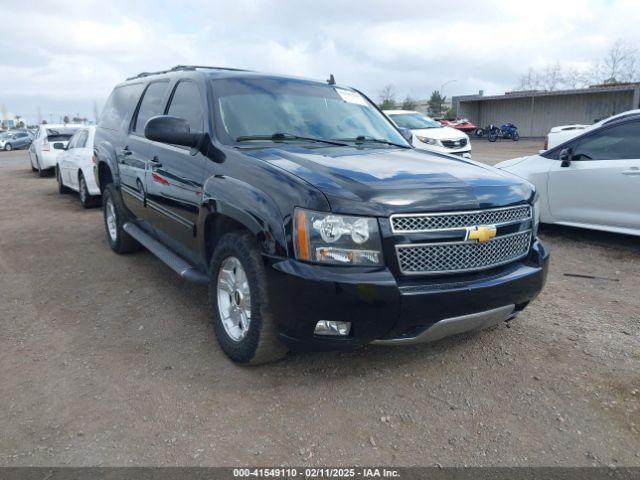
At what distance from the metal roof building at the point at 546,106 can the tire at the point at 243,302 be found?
36.4 metres

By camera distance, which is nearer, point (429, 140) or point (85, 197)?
point (85, 197)

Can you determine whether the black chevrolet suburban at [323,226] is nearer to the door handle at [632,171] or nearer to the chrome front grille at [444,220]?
the chrome front grille at [444,220]

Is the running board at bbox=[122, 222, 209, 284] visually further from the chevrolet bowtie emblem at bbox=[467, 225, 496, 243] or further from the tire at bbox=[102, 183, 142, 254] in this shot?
the chevrolet bowtie emblem at bbox=[467, 225, 496, 243]

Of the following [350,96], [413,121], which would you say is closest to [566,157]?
[350,96]

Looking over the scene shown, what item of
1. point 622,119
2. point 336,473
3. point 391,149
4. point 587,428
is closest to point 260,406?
point 336,473

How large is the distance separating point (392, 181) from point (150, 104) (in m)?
3.00

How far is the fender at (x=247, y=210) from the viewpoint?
2.88 metres

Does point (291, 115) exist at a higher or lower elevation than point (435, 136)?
higher

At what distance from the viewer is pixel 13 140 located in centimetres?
3784

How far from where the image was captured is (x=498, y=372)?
3.34 metres

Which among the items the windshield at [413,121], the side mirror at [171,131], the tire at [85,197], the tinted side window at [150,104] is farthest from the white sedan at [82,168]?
the windshield at [413,121]

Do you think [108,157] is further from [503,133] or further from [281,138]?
[503,133]

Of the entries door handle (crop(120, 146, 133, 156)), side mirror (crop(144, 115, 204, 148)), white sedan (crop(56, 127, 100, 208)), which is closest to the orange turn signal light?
side mirror (crop(144, 115, 204, 148))

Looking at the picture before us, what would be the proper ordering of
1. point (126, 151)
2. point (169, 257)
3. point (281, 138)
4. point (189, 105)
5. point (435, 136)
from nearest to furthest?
point (281, 138)
point (189, 105)
point (169, 257)
point (126, 151)
point (435, 136)
